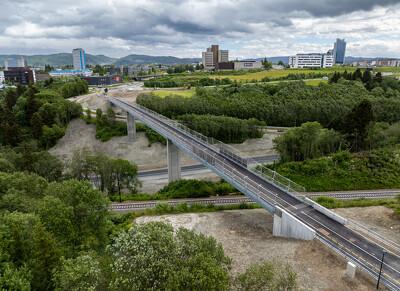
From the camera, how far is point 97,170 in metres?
45.2

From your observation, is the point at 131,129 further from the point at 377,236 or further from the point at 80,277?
the point at 377,236

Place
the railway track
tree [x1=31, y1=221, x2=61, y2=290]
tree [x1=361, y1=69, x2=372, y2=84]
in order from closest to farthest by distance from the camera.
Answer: tree [x1=31, y1=221, x2=61, y2=290], the railway track, tree [x1=361, y1=69, x2=372, y2=84]

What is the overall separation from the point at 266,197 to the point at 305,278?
924cm

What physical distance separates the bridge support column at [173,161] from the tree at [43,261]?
98.9ft

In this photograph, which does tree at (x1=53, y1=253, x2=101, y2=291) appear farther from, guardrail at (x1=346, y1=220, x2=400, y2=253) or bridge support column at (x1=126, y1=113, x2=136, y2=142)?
bridge support column at (x1=126, y1=113, x2=136, y2=142)

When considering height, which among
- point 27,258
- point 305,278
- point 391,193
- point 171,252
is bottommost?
point 391,193

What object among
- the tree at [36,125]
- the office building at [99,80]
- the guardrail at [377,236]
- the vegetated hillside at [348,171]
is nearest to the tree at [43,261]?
the guardrail at [377,236]

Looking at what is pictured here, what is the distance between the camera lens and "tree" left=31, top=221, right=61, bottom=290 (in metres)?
17.0

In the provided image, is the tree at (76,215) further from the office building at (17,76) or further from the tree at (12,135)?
the office building at (17,76)

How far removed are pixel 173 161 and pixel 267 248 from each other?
27608 millimetres

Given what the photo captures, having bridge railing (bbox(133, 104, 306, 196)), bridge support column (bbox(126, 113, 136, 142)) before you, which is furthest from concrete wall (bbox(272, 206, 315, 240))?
bridge support column (bbox(126, 113, 136, 142))

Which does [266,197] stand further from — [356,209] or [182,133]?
[182,133]

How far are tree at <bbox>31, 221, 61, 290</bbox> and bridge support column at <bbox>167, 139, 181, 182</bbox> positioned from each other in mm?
30152

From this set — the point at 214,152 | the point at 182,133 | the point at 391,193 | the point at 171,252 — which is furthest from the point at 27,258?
the point at 391,193
